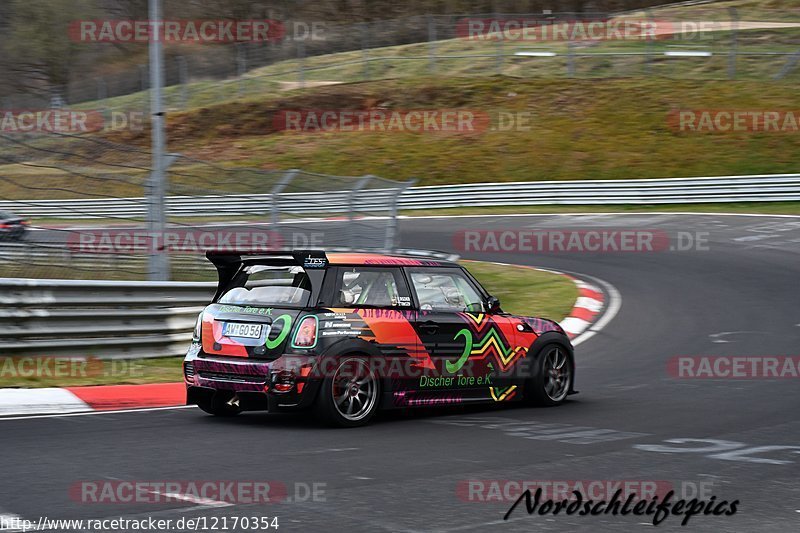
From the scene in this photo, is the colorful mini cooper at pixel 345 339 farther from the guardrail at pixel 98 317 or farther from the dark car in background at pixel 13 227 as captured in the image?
the dark car in background at pixel 13 227

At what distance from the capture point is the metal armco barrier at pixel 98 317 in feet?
34.8

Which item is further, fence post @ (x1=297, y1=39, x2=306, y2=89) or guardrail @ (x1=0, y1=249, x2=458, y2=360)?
fence post @ (x1=297, y1=39, x2=306, y2=89)

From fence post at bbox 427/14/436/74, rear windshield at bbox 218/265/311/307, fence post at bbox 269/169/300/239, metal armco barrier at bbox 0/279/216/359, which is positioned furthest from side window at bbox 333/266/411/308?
fence post at bbox 427/14/436/74

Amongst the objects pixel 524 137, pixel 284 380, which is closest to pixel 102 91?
pixel 524 137

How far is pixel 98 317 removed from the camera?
1121cm

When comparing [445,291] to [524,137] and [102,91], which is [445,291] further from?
[102,91]

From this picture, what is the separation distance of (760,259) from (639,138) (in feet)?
51.3

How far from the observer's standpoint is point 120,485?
20.2 feet

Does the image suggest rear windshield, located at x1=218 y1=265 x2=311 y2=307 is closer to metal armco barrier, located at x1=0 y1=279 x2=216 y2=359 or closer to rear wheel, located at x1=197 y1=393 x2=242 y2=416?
rear wheel, located at x1=197 y1=393 x2=242 y2=416

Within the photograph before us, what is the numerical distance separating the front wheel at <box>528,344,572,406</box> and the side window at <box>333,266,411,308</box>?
1589mm

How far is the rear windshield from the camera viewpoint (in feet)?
27.5

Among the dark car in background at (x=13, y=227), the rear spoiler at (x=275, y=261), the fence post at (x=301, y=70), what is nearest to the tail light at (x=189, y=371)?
the rear spoiler at (x=275, y=261)

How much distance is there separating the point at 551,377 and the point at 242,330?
9.96ft

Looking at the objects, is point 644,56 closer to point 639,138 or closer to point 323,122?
point 639,138
